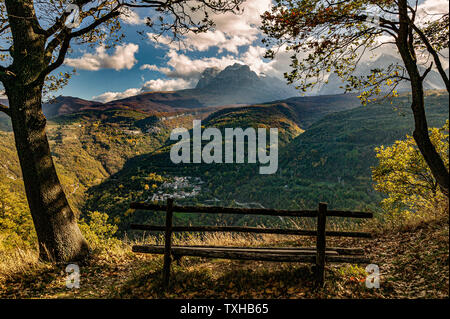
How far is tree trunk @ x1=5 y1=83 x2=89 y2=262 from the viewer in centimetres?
555

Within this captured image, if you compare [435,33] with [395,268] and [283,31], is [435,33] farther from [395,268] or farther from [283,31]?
[395,268]

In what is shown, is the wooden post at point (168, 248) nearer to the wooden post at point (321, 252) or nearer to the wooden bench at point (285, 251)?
the wooden bench at point (285, 251)

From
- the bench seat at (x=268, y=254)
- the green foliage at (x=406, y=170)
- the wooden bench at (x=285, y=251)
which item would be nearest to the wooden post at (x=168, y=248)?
the wooden bench at (x=285, y=251)

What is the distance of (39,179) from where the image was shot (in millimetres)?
5621

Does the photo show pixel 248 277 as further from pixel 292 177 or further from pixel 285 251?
pixel 292 177

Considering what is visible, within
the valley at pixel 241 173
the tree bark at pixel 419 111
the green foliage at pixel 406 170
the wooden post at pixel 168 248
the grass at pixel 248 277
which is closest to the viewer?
the grass at pixel 248 277

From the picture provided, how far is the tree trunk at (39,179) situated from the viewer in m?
5.55

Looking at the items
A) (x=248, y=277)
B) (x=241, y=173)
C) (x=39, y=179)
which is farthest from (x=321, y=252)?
(x=241, y=173)

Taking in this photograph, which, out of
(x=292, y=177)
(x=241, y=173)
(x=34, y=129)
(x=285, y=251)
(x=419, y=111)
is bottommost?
(x=292, y=177)

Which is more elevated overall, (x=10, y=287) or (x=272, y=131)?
(x=272, y=131)

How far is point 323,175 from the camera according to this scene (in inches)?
4451

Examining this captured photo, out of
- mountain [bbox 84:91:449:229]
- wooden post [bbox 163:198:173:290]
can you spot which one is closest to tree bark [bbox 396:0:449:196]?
wooden post [bbox 163:198:173:290]
